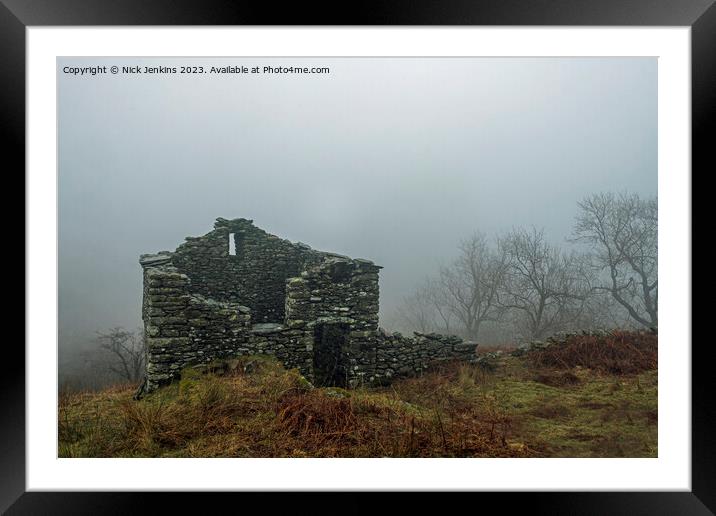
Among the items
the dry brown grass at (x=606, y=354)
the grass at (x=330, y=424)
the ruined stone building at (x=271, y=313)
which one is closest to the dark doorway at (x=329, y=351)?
the ruined stone building at (x=271, y=313)

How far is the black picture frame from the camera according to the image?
3.03 meters

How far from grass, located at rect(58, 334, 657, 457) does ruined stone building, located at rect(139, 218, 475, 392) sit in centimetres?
75

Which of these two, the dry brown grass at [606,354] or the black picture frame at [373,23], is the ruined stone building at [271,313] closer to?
the dry brown grass at [606,354]

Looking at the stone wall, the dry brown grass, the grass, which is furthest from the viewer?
the stone wall

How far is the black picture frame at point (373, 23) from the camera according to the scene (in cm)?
303

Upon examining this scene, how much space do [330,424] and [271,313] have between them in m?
7.41

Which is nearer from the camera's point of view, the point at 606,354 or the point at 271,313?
the point at 606,354

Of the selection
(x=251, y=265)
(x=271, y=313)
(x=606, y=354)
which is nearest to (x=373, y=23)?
(x=606, y=354)

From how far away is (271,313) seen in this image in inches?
435

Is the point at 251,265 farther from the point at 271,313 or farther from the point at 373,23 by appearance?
the point at 373,23

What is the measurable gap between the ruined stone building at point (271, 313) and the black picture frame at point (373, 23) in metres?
2.56

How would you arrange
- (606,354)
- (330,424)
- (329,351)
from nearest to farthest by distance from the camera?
(330,424)
(606,354)
(329,351)

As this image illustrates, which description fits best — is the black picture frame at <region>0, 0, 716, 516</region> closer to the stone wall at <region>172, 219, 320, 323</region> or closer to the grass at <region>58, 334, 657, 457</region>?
the grass at <region>58, 334, 657, 457</region>

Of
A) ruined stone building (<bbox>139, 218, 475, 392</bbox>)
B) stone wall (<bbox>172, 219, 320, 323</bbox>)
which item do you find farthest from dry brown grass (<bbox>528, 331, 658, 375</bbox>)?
stone wall (<bbox>172, 219, 320, 323</bbox>)
